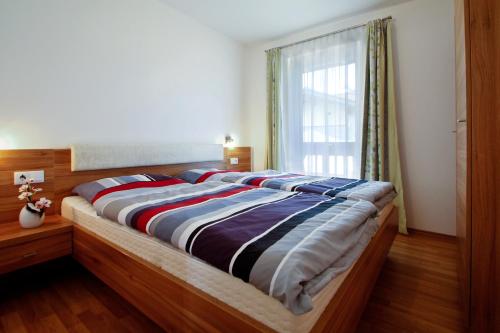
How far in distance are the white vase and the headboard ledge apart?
462mm

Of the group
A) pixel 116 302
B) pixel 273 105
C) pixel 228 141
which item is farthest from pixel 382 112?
pixel 116 302

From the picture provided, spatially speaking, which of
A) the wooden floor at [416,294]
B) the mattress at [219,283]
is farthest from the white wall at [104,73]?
the wooden floor at [416,294]

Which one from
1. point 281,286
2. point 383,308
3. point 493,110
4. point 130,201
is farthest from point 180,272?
point 493,110

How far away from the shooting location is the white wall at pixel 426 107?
8.79 feet

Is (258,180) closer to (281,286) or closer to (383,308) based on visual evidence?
(383,308)

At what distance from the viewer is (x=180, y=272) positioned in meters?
1.18

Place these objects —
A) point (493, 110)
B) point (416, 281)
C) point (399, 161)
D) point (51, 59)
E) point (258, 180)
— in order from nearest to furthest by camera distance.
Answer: point (493, 110) < point (416, 281) < point (51, 59) < point (258, 180) < point (399, 161)

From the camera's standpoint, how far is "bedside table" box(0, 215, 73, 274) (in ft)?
5.20

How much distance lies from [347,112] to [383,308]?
229 centimetres

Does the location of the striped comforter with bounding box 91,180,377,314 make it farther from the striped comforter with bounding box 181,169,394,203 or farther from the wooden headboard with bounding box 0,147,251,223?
the wooden headboard with bounding box 0,147,251,223

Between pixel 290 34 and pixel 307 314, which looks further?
pixel 290 34

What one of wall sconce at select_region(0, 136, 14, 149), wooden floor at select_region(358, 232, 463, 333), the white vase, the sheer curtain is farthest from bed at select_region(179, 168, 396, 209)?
wall sconce at select_region(0, 136, 14, 149)

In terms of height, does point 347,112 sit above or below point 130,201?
above

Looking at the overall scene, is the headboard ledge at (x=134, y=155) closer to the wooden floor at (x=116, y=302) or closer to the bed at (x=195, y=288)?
the bed at (x=195, y=288)
